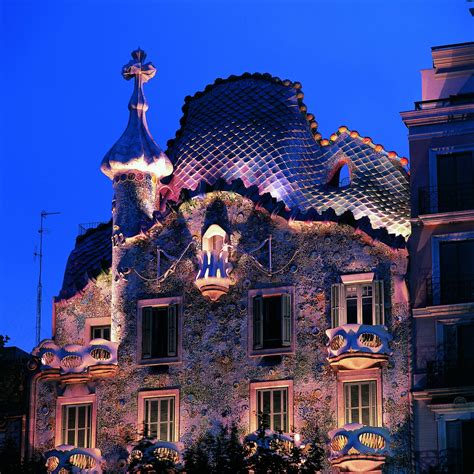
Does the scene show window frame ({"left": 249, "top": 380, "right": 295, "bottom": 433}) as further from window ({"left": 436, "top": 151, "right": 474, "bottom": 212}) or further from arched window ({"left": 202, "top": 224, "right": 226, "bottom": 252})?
window ({"left": 436, "top": 151, "right": 474, "bottom": 212})

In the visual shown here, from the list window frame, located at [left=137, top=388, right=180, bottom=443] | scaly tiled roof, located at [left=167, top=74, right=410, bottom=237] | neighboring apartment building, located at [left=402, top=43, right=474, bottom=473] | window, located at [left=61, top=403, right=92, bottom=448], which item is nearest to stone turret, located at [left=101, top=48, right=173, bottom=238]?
scaly tiled roof, located at [left=167, top=74, right=410, bottom=237]

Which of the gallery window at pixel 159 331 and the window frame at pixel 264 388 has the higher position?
the gallery window at pixel 159 331

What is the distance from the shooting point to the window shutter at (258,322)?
5619 centimetres

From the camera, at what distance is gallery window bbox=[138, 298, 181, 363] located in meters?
56.9

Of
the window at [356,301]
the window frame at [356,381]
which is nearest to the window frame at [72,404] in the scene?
the window frame at [356,381]

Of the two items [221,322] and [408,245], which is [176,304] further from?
[408,245]

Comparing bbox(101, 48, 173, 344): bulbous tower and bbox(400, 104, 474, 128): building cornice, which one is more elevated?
bbox(400, 104, 474, 128): building cornice

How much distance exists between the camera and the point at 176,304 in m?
57.3

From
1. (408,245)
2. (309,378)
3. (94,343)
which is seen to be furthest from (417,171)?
(94,343)

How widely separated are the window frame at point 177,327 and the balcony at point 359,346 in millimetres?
4452

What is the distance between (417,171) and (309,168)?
12.3ft

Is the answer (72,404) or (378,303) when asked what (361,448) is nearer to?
(378,303)

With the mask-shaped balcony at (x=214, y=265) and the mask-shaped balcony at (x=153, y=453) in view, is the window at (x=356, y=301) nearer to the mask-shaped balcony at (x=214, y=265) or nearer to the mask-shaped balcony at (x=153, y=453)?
the mask-shaped balcony at (x=214, y=265)

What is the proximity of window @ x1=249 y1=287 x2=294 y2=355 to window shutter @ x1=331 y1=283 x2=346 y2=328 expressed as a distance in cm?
112
